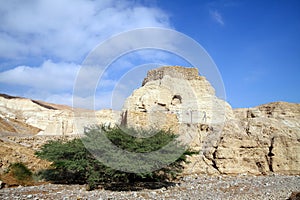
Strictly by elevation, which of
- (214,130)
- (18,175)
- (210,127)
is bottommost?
(18,175)

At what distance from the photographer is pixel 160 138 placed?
11.2m

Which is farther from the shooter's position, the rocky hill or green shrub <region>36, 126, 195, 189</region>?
the rocky hill

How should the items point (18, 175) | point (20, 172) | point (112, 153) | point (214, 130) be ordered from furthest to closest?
point (214, 130) → point (20, 172) → point (18, 175) → point (112, 153)

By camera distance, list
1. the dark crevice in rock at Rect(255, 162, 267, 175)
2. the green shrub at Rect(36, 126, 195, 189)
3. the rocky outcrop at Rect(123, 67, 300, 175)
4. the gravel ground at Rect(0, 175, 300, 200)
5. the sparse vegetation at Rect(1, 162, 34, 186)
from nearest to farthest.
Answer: the gravel ground at Rect(0, 175, 300, 200) < the green shrub at Rect(36, 126, 195, 189) < the sparse vegetation at Rect(1, 162, 34, 186) < the rocky outcrop at Rect(123, 67, 300, 175) < the dark crevice in rock at Rect(255, 162, 267, 175)

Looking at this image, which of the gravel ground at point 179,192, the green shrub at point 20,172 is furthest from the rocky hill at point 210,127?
the gravel ground at point 179,192

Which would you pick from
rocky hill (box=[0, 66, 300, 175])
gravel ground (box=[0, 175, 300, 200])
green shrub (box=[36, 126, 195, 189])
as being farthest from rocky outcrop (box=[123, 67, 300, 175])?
gravel ground (box=[0, 175, 300, 200])

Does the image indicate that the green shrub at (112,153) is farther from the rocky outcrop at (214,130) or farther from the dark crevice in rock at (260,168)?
the dark crevice in rock at (260,168)

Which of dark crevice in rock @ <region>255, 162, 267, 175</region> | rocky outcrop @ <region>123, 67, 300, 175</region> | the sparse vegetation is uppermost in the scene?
rocky outcrop @ <region>123, 67, 300, 175</region>

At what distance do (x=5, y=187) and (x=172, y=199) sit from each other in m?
7.23

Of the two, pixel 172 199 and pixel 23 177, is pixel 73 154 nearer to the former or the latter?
pixel 23 177

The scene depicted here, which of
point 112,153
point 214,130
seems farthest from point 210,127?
point 112,153

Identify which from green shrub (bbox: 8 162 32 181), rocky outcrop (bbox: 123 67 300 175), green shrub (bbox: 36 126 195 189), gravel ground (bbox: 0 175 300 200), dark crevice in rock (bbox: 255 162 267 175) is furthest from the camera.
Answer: dark crevice in rock (bbox: 255 162 267 175)

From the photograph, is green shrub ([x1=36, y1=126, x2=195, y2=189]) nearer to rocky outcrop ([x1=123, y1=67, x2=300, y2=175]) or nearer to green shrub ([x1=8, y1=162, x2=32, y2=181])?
green shrub ([x1=8, y1=162, x2=32, y2=181])

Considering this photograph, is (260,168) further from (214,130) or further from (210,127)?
(210,127)
